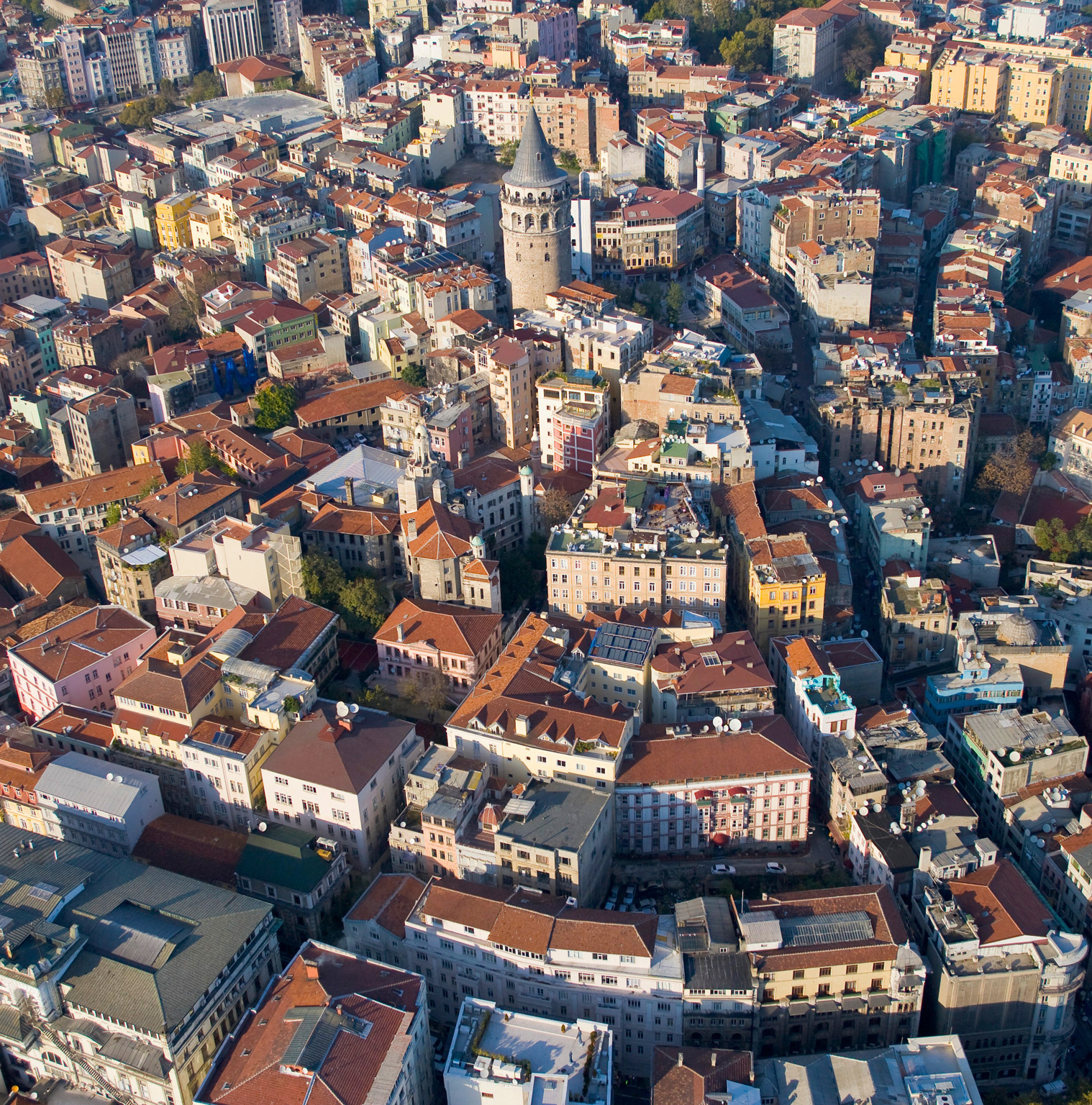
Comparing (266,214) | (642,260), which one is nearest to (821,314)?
(642,260)

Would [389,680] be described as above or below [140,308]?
below

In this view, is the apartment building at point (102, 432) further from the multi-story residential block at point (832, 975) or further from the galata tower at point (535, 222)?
the multi-story residential block at point (832, 975)

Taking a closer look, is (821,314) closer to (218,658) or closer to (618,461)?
(618,461)

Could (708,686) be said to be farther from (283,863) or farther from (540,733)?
(283,863)

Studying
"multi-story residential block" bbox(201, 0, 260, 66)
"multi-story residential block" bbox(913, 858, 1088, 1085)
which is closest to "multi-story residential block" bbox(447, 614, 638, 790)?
"multi-story residential block" bbox(913, 858, 1088, 1085)

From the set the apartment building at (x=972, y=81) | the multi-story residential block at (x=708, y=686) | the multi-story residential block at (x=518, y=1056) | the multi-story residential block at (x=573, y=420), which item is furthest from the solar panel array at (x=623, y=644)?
the apartment building at (x=972, y=81)

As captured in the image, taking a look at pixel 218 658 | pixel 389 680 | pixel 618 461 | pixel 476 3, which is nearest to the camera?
pixel 218 658
